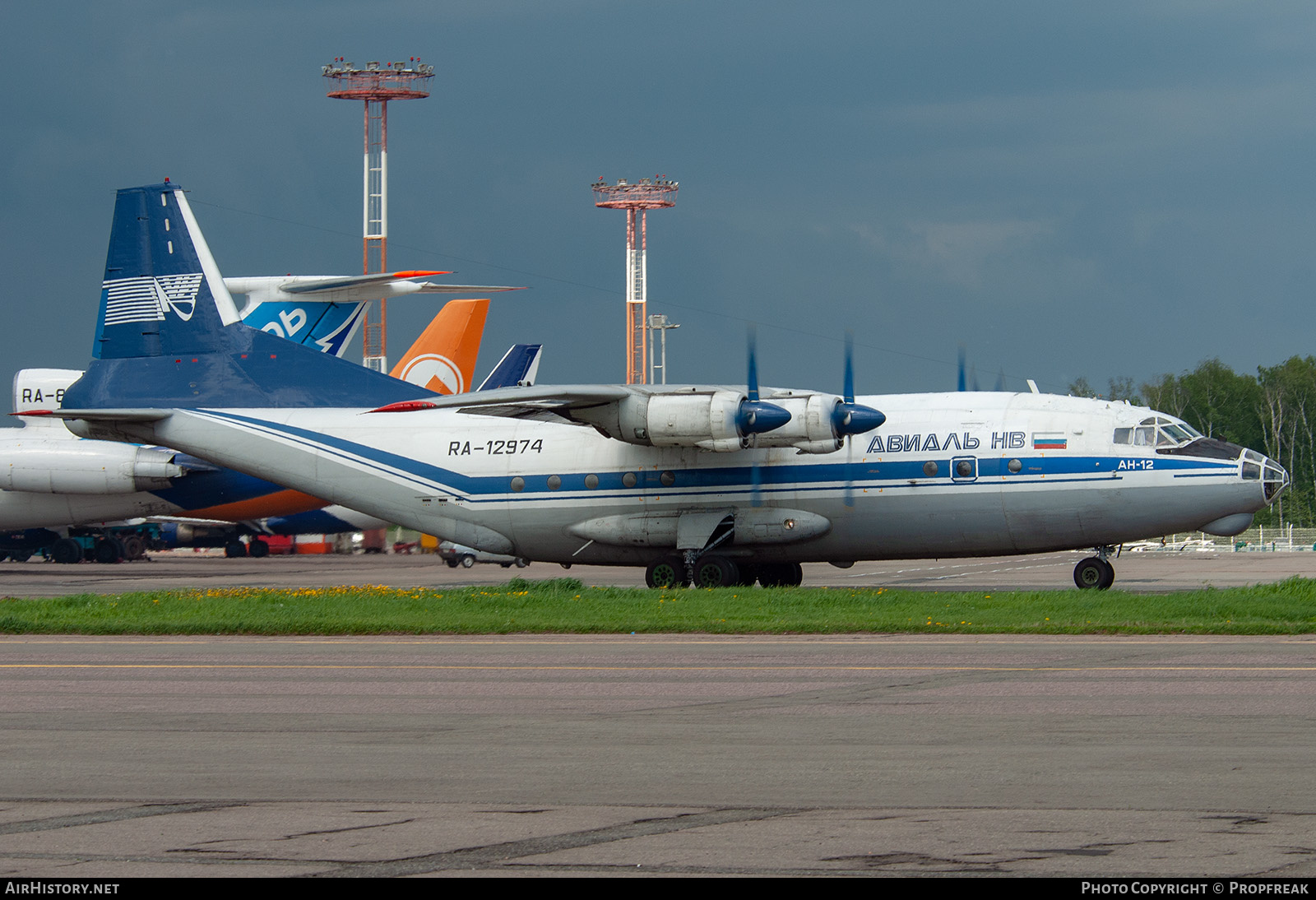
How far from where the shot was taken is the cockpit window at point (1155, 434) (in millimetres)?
25469

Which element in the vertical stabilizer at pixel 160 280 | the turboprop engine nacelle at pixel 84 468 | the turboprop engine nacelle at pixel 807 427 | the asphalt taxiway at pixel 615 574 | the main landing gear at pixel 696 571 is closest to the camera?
the turboprop engine nacelle at pixel 807 427

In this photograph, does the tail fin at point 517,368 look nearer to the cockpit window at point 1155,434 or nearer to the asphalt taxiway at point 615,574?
the asphalt taxiway at point 615,574

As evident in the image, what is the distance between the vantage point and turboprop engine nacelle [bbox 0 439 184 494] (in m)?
45.0

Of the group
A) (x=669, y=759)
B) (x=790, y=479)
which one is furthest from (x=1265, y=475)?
(x=669, y=759)

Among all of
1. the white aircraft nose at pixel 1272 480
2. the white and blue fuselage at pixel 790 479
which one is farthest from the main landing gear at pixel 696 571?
the white aircraft nose at pixel 1272 480

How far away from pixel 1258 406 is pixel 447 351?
7563cm

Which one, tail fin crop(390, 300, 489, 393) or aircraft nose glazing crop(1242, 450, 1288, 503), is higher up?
tail fin crop(390, 300, 489, 393)

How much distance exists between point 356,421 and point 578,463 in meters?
5.25

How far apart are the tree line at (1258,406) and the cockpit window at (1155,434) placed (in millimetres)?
69880

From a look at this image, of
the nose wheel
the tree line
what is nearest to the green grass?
the nose wheel

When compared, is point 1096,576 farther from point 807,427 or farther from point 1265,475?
point 807,427

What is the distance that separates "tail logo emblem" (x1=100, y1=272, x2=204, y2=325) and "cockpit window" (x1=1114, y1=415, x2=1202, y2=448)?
20692 mm

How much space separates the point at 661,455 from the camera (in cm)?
2756

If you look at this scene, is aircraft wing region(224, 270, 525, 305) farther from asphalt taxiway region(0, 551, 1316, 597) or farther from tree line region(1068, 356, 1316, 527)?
tree line region(1068, 356, 1316, 527)
